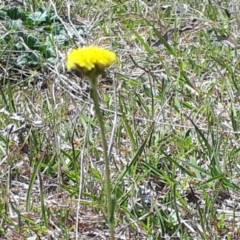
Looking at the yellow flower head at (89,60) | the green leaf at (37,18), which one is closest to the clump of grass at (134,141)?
the green leaf at (37,18)

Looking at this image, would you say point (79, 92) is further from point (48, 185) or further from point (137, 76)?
point (48, 185)

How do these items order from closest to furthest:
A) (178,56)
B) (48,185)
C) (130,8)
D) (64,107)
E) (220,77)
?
(48,185), (64,107), (220,77), (178,56), (130,8)

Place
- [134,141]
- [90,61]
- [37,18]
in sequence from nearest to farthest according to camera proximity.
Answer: [90,61] < [134,141] < [37,18]

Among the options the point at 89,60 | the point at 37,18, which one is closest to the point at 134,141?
the point at 89,60

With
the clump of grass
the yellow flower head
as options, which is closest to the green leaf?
the clump of grass

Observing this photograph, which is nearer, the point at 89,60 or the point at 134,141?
the point at 89,60

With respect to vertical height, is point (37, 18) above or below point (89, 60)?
below

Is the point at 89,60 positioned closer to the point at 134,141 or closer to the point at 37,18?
the point at 134,141

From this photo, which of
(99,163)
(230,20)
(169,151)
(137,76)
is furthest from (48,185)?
(230,20)
